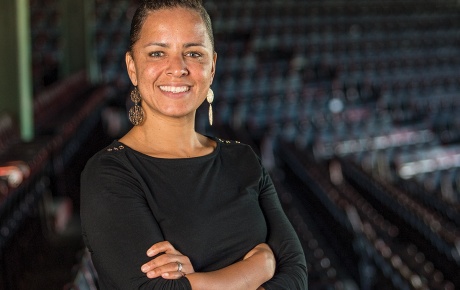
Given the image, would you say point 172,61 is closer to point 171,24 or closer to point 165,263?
point 171,24

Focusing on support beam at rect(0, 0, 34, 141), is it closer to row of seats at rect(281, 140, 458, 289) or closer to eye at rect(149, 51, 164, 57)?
row of seats at rect(281, 140, 458, 289)

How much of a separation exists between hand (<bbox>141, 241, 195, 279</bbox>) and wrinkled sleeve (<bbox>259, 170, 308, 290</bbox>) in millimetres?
143

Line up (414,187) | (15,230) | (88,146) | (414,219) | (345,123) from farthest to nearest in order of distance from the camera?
1. (345,123)
2. (414,187)
3. (88,146)
4. (414,219)
5. (15,230)

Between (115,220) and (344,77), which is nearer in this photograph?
(115,220)

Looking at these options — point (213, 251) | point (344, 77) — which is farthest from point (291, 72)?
point (213, 251)

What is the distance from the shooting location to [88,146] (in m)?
3.94

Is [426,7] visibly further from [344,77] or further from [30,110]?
[30,110]

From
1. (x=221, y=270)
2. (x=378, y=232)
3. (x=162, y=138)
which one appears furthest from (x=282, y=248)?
(x=378, y=232)

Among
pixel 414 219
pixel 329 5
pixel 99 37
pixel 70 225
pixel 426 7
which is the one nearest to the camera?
pixel 70 225

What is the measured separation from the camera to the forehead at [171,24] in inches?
36.2

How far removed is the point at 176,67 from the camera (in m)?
0.93

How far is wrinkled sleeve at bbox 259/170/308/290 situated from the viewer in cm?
97

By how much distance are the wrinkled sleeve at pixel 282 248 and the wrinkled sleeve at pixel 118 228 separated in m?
0.17

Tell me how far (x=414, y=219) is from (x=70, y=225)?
174 centimetres
